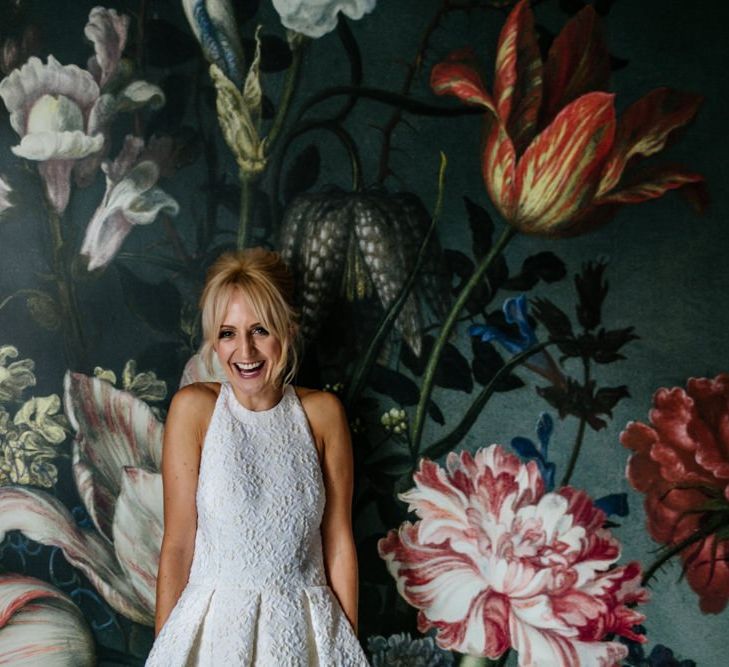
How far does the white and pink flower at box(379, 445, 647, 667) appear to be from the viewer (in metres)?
2.21

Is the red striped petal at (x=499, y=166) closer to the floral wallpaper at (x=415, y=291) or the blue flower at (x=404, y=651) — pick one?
the floral wallpaper at (x=415, y=291)

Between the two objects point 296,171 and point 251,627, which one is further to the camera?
point 296,171

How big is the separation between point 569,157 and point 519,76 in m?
0.21

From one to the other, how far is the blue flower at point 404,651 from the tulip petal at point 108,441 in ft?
2.07

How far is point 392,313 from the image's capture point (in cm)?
223

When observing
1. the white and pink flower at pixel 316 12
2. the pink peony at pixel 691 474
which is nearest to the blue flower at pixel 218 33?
the white and pink flower at pixel 316 12

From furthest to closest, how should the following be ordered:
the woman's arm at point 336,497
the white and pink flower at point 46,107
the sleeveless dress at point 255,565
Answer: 1. the white and pink flower at point 46,107
2. the woman's arm at point 336,497
3. the sleeveless dress at point 255,565

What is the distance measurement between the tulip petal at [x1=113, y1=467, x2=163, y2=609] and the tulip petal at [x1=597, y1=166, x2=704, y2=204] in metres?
1.18

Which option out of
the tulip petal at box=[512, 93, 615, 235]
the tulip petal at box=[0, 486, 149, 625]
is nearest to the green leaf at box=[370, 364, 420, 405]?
the tulip petal at box=[512, 93, 615, 235]

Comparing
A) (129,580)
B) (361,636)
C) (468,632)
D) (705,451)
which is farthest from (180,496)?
(705,451)

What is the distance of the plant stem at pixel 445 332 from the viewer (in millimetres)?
2230

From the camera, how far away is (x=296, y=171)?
7.30 feet

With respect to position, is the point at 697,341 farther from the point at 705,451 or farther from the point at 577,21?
the point at 577,21

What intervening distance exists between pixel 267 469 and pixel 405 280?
54cm
